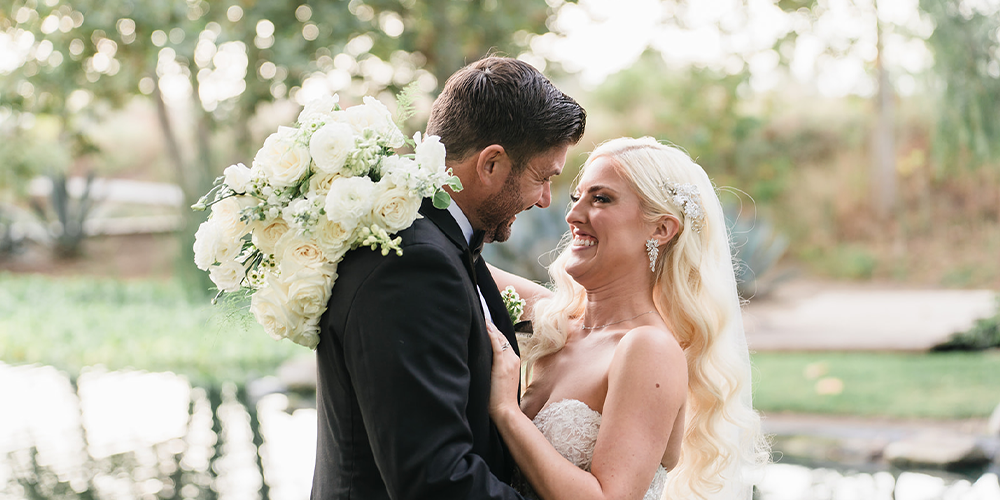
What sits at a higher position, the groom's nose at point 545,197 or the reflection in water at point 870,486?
the groom's nose at point 545,197

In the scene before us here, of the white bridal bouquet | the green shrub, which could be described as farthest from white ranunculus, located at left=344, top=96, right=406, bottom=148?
the green shrub

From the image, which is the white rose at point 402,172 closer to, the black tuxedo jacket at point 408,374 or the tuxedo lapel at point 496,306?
the black tuxedo jacket at point 408,374

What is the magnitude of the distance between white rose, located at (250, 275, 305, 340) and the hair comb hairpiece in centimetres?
120

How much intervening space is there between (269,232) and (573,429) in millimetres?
961

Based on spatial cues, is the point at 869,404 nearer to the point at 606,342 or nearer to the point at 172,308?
the point at 606,342

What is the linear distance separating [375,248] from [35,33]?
35.0 ft

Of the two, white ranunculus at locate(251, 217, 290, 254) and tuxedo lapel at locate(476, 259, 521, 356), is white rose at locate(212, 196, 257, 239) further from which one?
tuxedo lapel at locate(476, 259, 521, 356)

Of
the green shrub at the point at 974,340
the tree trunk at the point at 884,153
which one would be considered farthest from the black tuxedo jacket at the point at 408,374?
the tree trunk at the point at 884,153

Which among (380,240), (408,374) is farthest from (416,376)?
(380,240)

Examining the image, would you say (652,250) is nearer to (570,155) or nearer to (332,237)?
(332,237)

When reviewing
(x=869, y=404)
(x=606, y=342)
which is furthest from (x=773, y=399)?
(x=606, y=342)

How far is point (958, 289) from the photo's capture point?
15094mm

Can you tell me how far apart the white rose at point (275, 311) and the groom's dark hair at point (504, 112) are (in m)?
0.49

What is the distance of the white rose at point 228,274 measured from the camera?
200 centimetres
